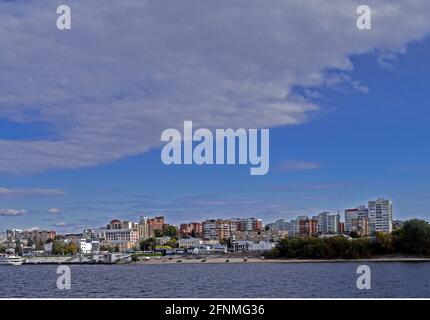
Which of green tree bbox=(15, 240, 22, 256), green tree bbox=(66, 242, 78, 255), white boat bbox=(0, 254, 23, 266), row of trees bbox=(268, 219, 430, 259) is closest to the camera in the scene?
green tree bbox=(15, 240, 22, 256)

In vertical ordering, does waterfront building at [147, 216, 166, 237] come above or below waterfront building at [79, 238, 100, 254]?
above

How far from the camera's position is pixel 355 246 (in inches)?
393

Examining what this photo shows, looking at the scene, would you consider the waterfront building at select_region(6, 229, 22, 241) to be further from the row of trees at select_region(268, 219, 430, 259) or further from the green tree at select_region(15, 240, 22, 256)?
the row of trees at select_region(268, 219, 430, 259)

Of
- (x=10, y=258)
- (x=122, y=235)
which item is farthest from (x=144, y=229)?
(x=10, y=258)

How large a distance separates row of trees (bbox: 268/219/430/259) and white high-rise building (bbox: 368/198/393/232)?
1186mm

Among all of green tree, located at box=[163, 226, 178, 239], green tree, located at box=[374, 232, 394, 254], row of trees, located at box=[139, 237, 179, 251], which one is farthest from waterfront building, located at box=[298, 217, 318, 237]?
row of trees, located at box=[139, 237, 179, 251]

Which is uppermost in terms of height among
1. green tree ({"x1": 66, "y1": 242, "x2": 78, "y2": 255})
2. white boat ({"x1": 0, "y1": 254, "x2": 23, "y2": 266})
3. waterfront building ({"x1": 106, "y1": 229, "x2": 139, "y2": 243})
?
waterfront building ({"x1": 106, "y1": 229, "x2": 139, "y2": 243})

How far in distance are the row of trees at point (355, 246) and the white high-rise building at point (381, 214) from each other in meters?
1.19

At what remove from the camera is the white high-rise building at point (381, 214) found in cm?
553

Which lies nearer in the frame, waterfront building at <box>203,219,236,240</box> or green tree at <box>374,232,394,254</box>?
waterfront building at <box>203,219,236,240</box>

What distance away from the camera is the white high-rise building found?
5.53 m

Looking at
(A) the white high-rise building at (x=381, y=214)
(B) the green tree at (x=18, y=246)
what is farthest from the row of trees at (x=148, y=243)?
(A) the white high-rise building at (x=381, y=214)

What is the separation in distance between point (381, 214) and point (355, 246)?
13.9ft
